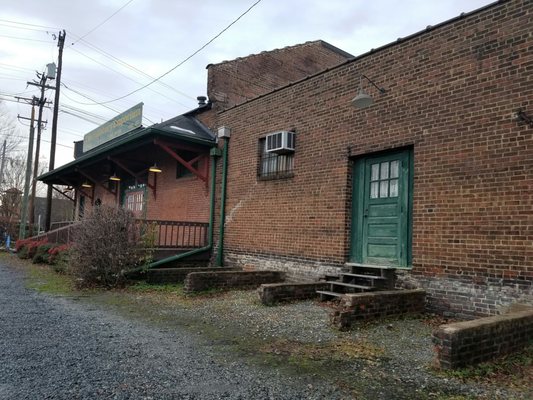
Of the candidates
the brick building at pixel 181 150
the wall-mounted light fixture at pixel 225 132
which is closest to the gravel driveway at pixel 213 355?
the brick building at pixel 181 150

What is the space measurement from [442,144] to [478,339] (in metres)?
3.42

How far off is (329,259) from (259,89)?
8.95 meters

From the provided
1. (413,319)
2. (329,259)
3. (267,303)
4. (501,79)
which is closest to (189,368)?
(267,303)

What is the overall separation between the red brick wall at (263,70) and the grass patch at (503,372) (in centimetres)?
1076

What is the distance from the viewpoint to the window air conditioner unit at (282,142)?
9570 millimetres

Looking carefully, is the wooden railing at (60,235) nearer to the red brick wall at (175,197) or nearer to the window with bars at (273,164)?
the red brick wall at (175,197)

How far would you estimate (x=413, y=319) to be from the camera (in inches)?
250

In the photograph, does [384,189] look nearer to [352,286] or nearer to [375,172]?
[375,172]

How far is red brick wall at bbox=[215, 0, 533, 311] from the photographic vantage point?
588 cm

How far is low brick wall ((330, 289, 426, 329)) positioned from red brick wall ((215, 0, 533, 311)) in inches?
22.0

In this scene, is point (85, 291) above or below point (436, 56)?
below

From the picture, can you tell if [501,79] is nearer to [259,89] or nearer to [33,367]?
[33,367]

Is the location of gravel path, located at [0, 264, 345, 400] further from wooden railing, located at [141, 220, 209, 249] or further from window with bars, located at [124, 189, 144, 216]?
window with bars, located at [124, 189, 144, 216]

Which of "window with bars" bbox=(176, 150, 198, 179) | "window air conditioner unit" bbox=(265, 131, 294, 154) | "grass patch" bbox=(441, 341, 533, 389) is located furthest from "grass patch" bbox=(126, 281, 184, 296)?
"grass patch" bbox=(441, 341, 533, 389)
